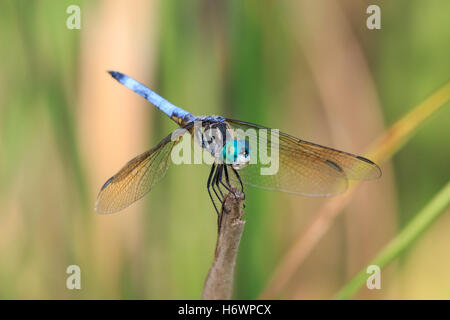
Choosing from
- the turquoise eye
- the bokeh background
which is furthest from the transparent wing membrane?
the bokeh background

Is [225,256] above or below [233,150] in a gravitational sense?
below

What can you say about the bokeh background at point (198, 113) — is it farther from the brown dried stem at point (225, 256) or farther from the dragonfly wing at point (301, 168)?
the brown dried stem at point (225, 256)

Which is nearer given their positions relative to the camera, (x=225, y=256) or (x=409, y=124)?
(x=225, y=256)

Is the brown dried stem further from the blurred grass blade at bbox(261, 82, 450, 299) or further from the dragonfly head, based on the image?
the blurred grass blade at bbox(261, 82, 450, 299)

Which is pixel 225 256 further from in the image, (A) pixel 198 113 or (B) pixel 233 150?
(A) pixel 198 113

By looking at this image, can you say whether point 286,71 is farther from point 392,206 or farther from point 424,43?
point 392,206

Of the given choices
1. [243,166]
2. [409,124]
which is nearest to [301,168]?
[243,166]

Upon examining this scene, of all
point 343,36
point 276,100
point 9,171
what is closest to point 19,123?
point 9,171

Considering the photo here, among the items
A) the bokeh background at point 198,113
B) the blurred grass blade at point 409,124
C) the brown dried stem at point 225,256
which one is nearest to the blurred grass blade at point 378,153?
the blurred grass blade at point 409,124
